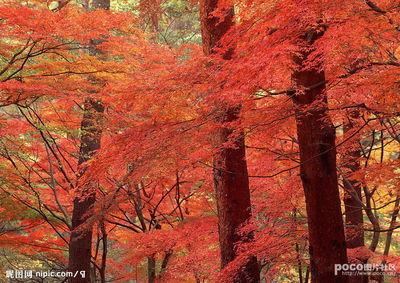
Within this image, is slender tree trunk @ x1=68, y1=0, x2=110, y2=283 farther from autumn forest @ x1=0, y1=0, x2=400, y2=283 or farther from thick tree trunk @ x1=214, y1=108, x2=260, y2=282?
thick tree trunk @ x1=214, y1=108, x2=260, y2=282

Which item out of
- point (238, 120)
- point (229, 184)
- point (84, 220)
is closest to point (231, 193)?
point (229, 184)

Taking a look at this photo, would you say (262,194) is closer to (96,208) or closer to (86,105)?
(96,208)

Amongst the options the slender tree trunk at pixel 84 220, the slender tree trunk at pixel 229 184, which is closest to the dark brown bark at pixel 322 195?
the slender tree trunk at pixel 229 184

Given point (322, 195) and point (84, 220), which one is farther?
point (84, 220)

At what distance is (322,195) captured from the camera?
180 inches

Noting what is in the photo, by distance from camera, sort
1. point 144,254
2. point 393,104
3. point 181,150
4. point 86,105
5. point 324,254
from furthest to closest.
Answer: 1. point 86,105
2. point 144,254
3. point 181,150
4. point 393,104
5. point 324,254

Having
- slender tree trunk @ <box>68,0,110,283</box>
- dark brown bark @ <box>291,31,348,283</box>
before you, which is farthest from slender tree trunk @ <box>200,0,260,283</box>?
slender tree trunk @ <box>68,0,110,283</box>

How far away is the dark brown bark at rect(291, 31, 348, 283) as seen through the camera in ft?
15.0

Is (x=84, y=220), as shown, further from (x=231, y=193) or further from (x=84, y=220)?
(x=231, y=193)

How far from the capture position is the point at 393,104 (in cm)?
497

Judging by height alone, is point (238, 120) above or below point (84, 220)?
above

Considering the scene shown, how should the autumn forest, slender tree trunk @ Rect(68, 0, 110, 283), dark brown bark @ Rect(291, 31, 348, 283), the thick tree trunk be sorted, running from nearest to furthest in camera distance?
the autumn forest → dark brown bark @ Rect(291, 31, 348, 283) → the thick tree trunk → slender tree trunk @ Rect(68, 0, 110, 283)

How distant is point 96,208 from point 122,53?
3020mm

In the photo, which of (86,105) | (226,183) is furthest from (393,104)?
(86,105)
